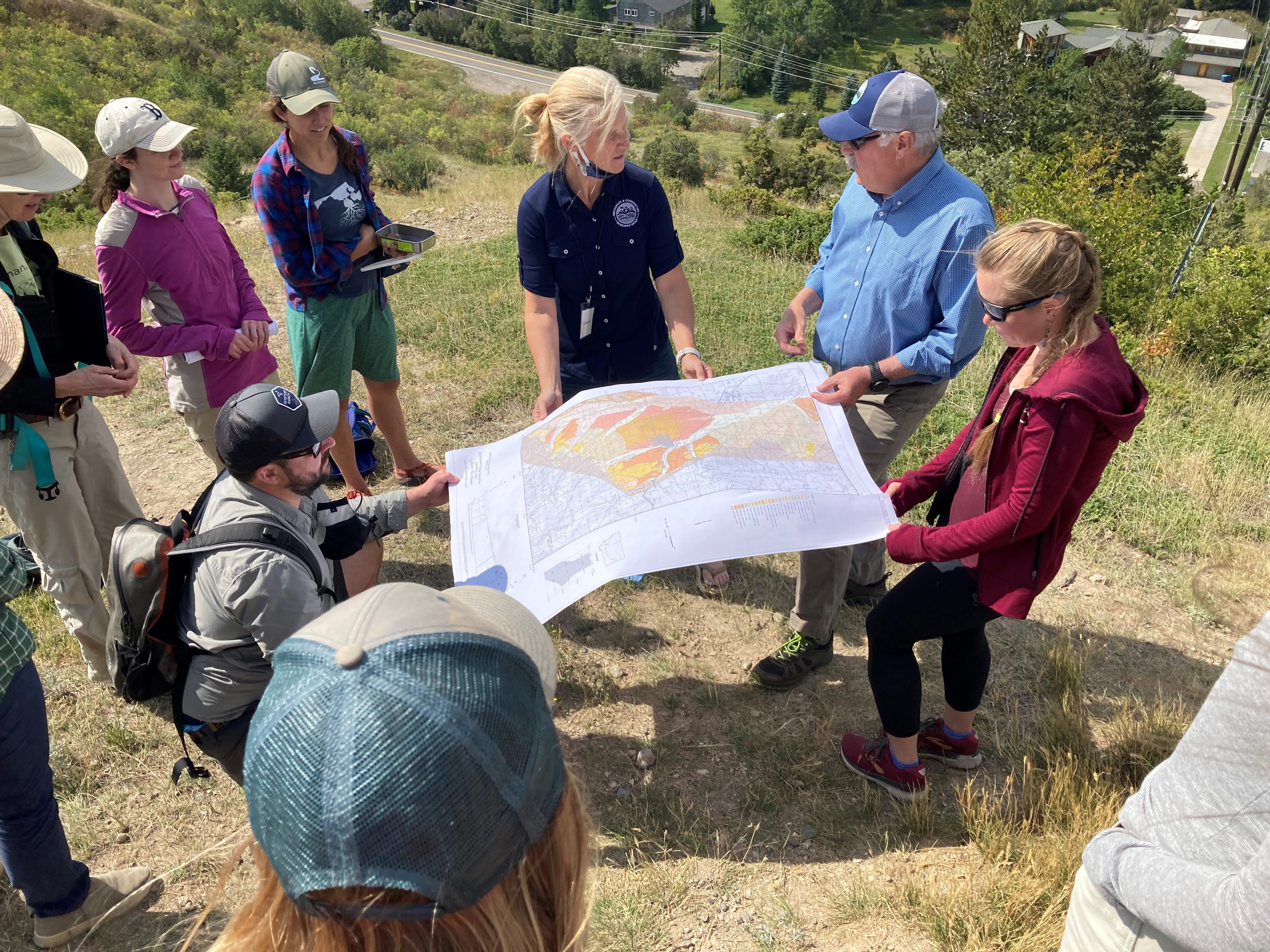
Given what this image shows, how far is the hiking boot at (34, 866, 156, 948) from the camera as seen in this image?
2.64 m

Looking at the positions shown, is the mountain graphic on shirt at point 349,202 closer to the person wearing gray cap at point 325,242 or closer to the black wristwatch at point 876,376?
the person wearing gray cap at point 325,242

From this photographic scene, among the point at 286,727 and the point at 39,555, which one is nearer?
the point at 286,727

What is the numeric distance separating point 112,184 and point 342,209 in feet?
3.26

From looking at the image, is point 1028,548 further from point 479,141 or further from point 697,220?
point 479,141

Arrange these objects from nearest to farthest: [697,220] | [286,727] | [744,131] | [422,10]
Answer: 1. [286,727]
2. [697,220]
3. [744,131]
4. [422,10]

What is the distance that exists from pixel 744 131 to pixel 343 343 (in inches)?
2021

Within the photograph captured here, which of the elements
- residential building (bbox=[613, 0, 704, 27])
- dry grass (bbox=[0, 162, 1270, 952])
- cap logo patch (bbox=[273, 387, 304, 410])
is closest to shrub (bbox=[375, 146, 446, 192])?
dry grass (bbox=[0, 162, 1270, 952])

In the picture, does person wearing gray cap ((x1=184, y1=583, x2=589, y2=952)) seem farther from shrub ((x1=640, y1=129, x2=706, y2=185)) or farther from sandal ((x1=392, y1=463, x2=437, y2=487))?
shrub ((x1=640, y1=129, x2=706, y2=185))

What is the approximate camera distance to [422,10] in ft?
211

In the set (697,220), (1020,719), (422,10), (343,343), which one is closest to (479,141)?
(697,220)

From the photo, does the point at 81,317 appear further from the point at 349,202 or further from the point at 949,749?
the point at 949,749

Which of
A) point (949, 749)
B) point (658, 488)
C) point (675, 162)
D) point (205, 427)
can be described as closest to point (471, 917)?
point (658, 488)

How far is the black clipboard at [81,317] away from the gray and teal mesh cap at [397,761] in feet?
9.60

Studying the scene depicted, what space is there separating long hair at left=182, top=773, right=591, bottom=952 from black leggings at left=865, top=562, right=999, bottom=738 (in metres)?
1.73
